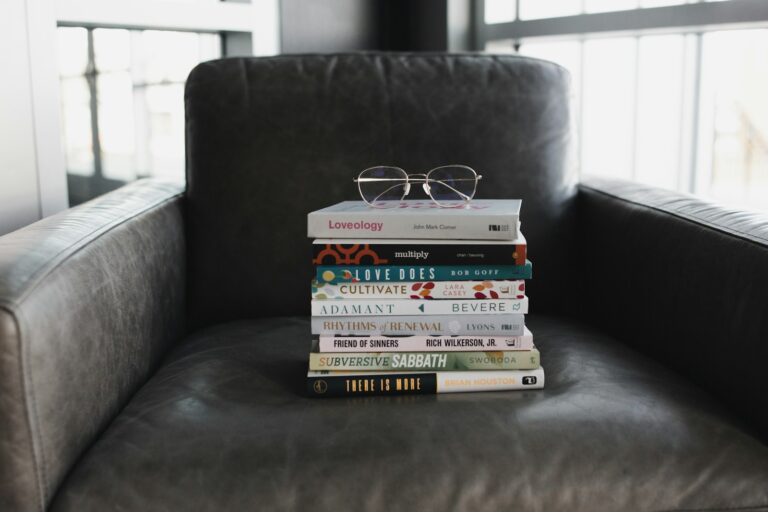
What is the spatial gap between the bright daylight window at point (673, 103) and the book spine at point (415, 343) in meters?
0.88

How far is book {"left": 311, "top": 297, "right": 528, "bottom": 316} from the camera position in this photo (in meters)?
1.12

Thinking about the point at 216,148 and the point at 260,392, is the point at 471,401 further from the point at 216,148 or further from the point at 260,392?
the point at 216,148

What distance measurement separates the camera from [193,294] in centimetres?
157

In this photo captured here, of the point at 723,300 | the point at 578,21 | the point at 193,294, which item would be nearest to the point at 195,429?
the point at 193,294

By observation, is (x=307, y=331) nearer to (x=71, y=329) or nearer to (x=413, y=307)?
(x=413, y=307)

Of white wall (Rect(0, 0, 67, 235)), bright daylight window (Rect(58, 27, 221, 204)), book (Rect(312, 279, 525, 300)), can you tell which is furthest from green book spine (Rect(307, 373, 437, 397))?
bright daylight window (Rect(58, 27, 221, 204))

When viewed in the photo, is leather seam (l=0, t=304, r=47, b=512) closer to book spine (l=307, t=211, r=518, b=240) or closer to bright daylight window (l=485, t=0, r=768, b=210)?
book spine (l=307, t=211, r=518, b=240)

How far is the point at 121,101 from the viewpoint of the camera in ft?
7.87

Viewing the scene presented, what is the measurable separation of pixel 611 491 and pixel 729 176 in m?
1.35

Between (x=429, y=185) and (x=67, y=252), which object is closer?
(x=67, y=252)

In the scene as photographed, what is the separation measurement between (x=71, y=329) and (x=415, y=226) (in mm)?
439

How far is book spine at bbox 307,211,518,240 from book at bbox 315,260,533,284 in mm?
40

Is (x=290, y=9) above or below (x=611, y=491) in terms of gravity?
above

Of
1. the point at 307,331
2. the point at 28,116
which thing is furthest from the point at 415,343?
the point at 28,116
